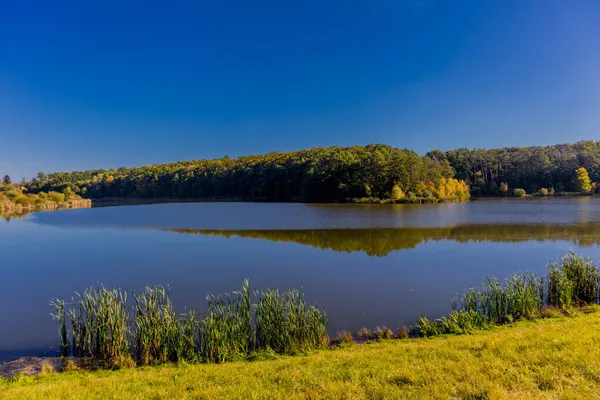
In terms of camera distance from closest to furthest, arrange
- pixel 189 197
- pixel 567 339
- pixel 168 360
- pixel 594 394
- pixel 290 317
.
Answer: pixel 594 394, pixel 567 339, pixel 168 360, pixel 290 317, pixel 189 197

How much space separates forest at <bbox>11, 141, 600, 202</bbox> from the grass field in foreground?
2217 inches

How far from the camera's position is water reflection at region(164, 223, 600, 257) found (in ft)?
61.9

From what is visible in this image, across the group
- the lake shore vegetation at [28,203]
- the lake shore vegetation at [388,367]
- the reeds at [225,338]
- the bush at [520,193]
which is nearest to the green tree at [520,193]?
the bush at [520,193]

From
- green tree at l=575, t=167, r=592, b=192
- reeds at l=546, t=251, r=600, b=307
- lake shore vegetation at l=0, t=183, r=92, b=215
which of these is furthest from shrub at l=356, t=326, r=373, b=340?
green tree at l=575, t=167, r=592, b=192

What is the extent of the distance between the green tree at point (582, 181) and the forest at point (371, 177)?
0.55 feet

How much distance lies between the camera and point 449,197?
64312 mm

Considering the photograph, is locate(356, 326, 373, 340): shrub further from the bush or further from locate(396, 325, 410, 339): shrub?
the bush

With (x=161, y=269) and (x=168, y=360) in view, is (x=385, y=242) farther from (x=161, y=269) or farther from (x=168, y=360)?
(x=168, y=360)

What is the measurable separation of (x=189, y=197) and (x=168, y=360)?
3986 inches

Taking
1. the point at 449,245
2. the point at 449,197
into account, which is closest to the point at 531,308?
the point at 449,245

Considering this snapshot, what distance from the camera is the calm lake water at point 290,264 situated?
920 cm

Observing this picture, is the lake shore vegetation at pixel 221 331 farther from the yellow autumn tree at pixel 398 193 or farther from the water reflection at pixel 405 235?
the yellow autumn tree at pixel 398 193

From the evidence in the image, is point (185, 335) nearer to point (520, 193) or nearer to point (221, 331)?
point (221, 331)

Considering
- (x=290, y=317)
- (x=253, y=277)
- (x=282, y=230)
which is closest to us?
(x=290, y=317)
